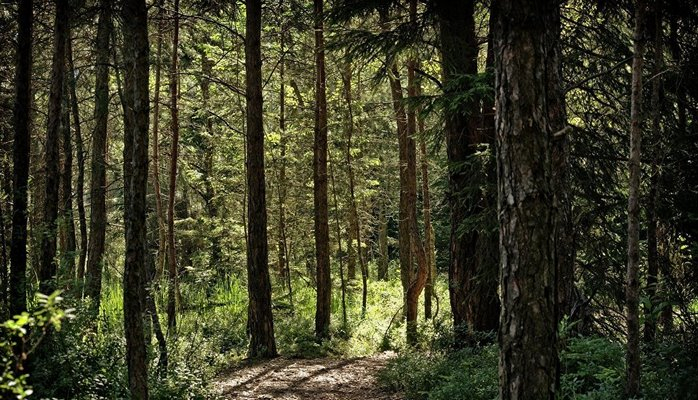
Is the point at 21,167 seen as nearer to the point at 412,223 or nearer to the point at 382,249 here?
the point at 412,223

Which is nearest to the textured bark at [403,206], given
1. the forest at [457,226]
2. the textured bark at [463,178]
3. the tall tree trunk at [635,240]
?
the forest at [457,226]

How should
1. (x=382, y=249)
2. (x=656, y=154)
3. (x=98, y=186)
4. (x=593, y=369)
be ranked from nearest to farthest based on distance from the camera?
1. (x=593, y=369)
2. (x=656, y=154)
3. (x=98, y=186)
4. (x=382, y=249)

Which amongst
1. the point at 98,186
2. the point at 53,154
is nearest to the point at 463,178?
the point at 53,154

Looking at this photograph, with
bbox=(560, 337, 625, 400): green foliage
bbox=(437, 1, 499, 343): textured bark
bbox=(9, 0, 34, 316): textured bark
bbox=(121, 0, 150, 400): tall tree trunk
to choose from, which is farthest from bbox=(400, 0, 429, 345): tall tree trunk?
bbox=(9, 0, 34, 316): textured bark

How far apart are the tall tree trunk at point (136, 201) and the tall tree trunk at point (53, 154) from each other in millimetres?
2265

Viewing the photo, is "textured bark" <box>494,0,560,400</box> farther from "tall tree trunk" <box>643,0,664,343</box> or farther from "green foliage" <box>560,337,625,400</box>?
"tall tree trunk" <box>643,0,664,343</box>

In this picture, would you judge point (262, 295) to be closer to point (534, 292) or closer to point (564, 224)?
point (564, 224)

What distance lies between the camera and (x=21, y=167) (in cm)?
749

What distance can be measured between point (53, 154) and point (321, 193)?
255 inches

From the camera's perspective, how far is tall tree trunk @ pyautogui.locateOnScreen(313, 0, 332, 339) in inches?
535

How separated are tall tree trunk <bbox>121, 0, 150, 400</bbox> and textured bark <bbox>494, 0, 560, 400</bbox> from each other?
3.90 metres

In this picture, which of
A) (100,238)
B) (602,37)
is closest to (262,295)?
(100,238)

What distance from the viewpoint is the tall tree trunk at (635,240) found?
16.8 feet

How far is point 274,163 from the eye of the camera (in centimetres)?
1677
